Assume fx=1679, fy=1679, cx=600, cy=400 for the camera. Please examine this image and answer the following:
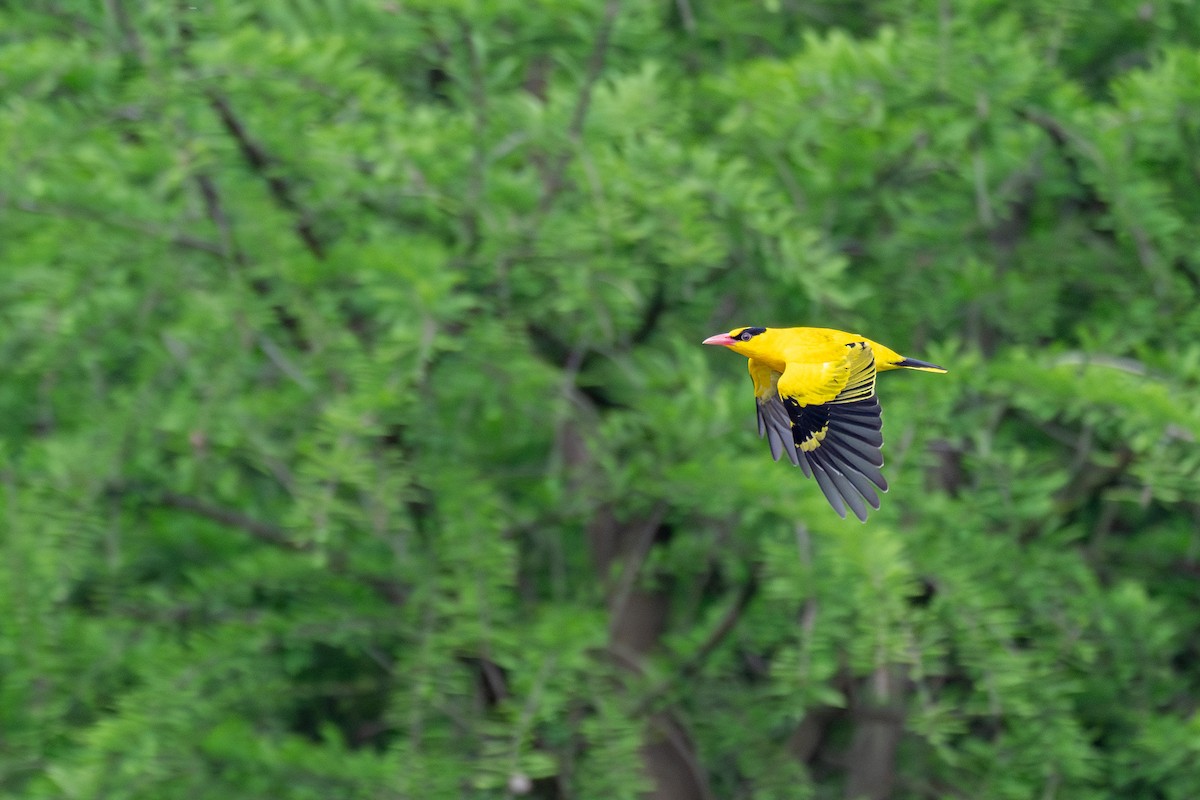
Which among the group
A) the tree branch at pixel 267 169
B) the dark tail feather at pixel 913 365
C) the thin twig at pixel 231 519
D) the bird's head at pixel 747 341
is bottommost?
the thin twig at pixel 231 519

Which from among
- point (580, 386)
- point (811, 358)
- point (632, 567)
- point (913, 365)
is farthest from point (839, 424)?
point (580, 386)

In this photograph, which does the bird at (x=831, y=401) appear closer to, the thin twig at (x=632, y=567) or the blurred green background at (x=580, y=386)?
the blurred green background at (x=580, y=386)

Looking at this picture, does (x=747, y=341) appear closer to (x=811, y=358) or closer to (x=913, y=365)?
(x=811, y=358)

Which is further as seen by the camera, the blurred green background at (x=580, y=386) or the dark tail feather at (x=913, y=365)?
the blurred green background at (x=580, y=386)

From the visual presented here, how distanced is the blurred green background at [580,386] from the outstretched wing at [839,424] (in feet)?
1.57

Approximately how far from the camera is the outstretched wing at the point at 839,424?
309cm

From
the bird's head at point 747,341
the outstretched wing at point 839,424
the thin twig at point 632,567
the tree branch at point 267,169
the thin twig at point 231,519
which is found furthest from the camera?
the thin twig at point 632,567

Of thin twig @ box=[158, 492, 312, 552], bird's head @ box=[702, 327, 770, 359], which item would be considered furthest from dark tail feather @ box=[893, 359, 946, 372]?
thin twig @ box=[158, 492, 312, 552]

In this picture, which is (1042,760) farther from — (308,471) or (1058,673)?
(308,471)

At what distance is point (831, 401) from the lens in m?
3.19

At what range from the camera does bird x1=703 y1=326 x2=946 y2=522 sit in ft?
10.2

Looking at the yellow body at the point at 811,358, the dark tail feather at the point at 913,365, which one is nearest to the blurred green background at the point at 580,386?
the dark tail feather at the point at 913,365

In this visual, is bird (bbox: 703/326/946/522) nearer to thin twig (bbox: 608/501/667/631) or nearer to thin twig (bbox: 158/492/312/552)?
thin twig (bbox: 608/501/667/631)

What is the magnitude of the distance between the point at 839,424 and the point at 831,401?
0.07 metres
